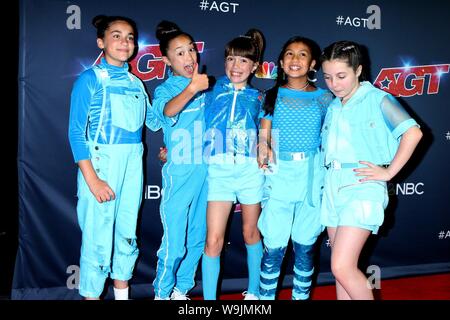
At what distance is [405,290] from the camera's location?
11.0ft

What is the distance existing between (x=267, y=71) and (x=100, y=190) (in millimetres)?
1592

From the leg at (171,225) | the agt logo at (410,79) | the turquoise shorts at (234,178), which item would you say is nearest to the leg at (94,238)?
the leg at (171,225)

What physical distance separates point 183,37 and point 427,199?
244cm

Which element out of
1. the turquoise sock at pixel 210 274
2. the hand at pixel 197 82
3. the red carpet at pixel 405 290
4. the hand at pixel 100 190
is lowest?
the red carpet at pixel 405 290

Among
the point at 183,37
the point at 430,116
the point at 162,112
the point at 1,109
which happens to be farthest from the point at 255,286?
the point at 1,109

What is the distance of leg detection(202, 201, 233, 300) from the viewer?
8.70 feet

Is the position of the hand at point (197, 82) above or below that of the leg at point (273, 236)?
above

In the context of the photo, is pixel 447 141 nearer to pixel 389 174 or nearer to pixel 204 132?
pixel 389 174

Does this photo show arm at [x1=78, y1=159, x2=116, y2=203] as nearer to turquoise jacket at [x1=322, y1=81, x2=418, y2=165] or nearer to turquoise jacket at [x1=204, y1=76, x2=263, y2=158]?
turquoise jacket at [x1=204, y1=76, x2=263, y2=158]

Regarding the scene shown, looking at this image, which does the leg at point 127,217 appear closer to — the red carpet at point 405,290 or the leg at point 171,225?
the leg at point 171,225

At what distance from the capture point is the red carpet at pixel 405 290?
3.19 meters

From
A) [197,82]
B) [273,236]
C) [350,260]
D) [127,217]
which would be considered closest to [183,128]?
[197,82]

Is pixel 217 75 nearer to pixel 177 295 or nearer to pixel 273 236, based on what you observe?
pixel 273 236

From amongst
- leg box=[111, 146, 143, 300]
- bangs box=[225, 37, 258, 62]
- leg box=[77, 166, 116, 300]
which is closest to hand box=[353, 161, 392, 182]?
bangs box=[225, 37, 258, 62]
